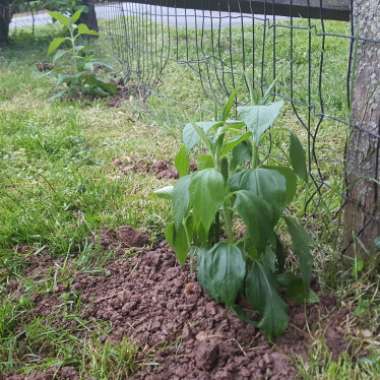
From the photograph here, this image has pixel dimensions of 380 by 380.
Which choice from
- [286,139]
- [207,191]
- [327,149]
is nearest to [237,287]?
[207,191]

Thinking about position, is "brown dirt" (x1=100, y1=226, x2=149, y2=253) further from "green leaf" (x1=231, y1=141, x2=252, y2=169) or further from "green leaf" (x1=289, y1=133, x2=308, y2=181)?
"green leaf" (x1=289, y1=133, x2=308, y2=181)

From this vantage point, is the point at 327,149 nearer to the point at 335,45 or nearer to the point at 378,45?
the point at 378,45

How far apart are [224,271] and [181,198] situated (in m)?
0.25

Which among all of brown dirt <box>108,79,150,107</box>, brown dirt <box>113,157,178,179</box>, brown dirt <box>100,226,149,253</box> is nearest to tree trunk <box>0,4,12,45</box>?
brown dirt <box>108,79,150,107</box>

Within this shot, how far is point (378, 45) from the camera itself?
152 centimetres

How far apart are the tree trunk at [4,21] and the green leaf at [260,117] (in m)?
7.06

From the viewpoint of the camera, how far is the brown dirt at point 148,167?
2714 mm

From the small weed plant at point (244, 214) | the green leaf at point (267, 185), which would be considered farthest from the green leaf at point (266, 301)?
the green leaf at point (267, 185)

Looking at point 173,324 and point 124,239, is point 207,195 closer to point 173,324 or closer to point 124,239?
point 173,324

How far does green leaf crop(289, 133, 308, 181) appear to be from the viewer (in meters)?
1.53

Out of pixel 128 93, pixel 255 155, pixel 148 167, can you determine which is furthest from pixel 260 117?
pixel 128 93

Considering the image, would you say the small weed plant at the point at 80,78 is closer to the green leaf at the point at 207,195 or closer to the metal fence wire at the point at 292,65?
the metal fence wire at the point at 292,65

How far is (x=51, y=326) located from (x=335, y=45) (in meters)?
4.03

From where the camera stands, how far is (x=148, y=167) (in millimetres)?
2838
